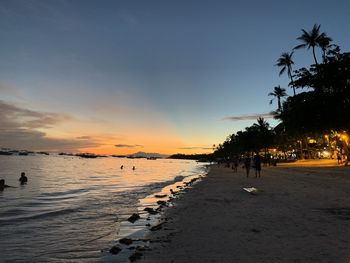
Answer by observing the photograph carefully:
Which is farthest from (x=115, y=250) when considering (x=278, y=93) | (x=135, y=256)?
(x=278, y=93)

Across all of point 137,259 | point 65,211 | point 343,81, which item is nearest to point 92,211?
point 65,211

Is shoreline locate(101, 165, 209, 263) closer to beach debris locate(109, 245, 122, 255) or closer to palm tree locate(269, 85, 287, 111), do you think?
beach debris locate(109, 245, 122, 255)

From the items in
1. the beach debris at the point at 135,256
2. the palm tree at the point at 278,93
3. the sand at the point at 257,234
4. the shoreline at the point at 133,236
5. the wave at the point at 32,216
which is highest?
the palm tree at the point at 278,93

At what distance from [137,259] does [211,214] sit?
6.25 meters

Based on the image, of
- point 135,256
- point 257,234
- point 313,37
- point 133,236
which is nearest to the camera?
point 135,256

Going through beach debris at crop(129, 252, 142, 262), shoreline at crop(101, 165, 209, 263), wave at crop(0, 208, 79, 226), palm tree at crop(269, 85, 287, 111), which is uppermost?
palm tree at crop(269, 85, 287, 111)

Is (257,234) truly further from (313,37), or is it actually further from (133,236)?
(313,37)

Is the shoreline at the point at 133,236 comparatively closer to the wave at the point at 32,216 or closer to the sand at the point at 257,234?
the sand at the point at 257,234

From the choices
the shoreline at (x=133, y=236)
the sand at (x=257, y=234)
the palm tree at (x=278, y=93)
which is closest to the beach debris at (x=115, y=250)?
the shoreline at (x=133, y=236)

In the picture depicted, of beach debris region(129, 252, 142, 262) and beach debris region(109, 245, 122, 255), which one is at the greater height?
beach debris region(129, 252, 142, 262)

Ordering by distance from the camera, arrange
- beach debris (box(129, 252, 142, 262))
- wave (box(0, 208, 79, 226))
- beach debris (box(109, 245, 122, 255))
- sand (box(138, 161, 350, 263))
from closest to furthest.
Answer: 1. sand (box(138, 161, 350, 263))
2. beach debris (box(129, 252, 142, 262))
3. beach debris (box(109, 245, 122, 255))
4. wave (box(0, 208, 79, 226))

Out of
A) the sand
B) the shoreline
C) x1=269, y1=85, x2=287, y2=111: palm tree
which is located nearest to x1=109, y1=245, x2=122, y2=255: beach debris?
the shoreline

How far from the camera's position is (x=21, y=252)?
32.0 feet

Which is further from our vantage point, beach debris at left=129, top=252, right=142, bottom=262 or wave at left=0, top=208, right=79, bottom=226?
wave at left=0, top=208, right=79, bottom=226
